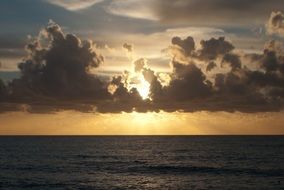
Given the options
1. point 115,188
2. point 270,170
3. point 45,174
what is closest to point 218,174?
point 270,170

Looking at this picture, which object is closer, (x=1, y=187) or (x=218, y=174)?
(x=1, y=187)

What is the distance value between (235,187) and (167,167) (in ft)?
134

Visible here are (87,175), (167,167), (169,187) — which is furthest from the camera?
(167,167)

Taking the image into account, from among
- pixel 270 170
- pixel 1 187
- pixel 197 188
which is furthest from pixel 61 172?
pixel 270 170

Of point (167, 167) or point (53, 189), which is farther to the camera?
point (167, 167)

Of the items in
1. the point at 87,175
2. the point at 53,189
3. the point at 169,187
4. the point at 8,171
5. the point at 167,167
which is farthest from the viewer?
the point at 167,167

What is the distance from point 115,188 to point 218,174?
87.0 ft

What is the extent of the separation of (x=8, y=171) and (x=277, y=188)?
177 feet

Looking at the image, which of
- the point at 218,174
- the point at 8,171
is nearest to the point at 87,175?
the point at 8,171

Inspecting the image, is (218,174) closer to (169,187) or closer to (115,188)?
(169,187)

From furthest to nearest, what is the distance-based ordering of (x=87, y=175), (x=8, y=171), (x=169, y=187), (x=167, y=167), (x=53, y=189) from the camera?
(x=167, y=167), (x=8, y=171), (x=87, y=175), (x=169, y=187), (x=53, y=189)

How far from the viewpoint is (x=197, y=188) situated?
76.0 m

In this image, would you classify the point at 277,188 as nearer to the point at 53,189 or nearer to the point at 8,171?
the point at 53,189

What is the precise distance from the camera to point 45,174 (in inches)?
3725
